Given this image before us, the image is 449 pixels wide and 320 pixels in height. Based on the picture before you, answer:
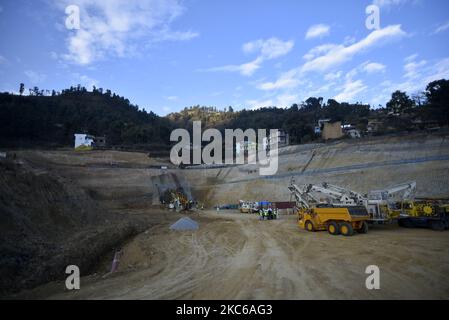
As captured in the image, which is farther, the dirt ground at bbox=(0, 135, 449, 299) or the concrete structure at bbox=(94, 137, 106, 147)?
the concrete structure at bbox=(94, 137, 106, 147)

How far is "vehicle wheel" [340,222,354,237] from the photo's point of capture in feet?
50.7

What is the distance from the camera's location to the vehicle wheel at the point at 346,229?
15.4m

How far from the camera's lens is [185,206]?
32.0m

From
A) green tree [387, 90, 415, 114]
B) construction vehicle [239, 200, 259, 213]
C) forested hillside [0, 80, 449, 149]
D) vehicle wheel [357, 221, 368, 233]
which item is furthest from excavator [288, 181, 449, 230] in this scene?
green tree [387, 90, 415, 114]

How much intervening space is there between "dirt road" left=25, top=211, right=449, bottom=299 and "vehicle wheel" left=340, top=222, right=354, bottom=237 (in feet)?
1.36

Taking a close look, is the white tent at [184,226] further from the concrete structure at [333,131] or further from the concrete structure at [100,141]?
the concrete structure at [100,141]

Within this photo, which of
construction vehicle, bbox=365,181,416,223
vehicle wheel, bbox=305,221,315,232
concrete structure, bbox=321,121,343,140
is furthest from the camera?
concrete structure, bbox=321,121,343,140

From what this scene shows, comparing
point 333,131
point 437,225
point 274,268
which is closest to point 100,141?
point 333,131

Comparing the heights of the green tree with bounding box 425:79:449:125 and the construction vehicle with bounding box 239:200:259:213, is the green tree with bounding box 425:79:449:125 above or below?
above

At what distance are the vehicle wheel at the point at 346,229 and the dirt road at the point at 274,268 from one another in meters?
0.42

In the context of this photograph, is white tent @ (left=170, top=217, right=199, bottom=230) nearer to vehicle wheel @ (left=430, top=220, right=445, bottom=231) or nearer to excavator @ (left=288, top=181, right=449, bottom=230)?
excavator @ (left=288, top=181, right=449, bottom=230)

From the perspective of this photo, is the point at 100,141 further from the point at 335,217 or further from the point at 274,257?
the point at 274,257

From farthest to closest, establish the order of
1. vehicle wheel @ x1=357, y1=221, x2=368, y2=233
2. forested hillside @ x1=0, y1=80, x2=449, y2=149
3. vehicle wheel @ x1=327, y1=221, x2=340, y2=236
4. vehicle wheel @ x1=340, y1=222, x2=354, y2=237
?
forested hillside @ x1=0, y1=80, x2=449, y2=149 < vehicle wheel @ x1=357, y1=221, x2=368, y2=233 < vehicle wheel @ x1=327, y1=221, x2=340, y2=236 < vehicle wheel @ x1=340, y1=222, x2=354, y2=237
